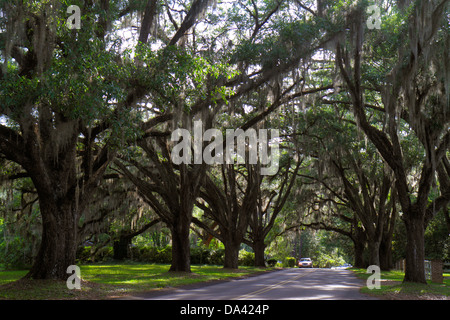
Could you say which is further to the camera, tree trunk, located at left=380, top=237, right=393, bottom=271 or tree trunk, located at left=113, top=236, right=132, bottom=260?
tree trunk, located at left=113, top=236, right=132, bottom=260

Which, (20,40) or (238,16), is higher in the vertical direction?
(238,16)

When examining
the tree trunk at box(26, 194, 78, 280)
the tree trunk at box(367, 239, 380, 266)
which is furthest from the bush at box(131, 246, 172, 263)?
the tree trunk at box(26, 194, 78, 280)

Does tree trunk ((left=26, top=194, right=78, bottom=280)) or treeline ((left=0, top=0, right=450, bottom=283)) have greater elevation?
treeline ((left=0, top=0, right=450, bottom=283))

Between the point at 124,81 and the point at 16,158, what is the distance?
4.20 m

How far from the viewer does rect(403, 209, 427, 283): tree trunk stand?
16.5 meters

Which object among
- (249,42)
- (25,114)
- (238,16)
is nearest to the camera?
A: (25,114)

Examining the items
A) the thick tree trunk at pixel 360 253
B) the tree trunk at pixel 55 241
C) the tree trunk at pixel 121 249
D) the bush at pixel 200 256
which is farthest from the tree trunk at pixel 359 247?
the tree trunk at pixel 55 241

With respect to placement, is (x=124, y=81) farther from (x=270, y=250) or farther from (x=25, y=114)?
(x=270, y=250)

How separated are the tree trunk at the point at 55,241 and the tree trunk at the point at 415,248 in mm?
12720

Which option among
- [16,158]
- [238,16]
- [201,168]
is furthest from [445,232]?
[16,158]

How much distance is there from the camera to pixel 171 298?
1136 cm

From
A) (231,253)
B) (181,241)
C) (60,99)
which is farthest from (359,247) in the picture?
(60,99)

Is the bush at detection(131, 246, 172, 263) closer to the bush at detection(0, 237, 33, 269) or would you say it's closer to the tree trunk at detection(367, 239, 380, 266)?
the bush at detection(0, 237, 33, 269)

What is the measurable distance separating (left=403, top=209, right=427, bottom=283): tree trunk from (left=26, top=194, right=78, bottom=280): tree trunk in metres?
12.7
